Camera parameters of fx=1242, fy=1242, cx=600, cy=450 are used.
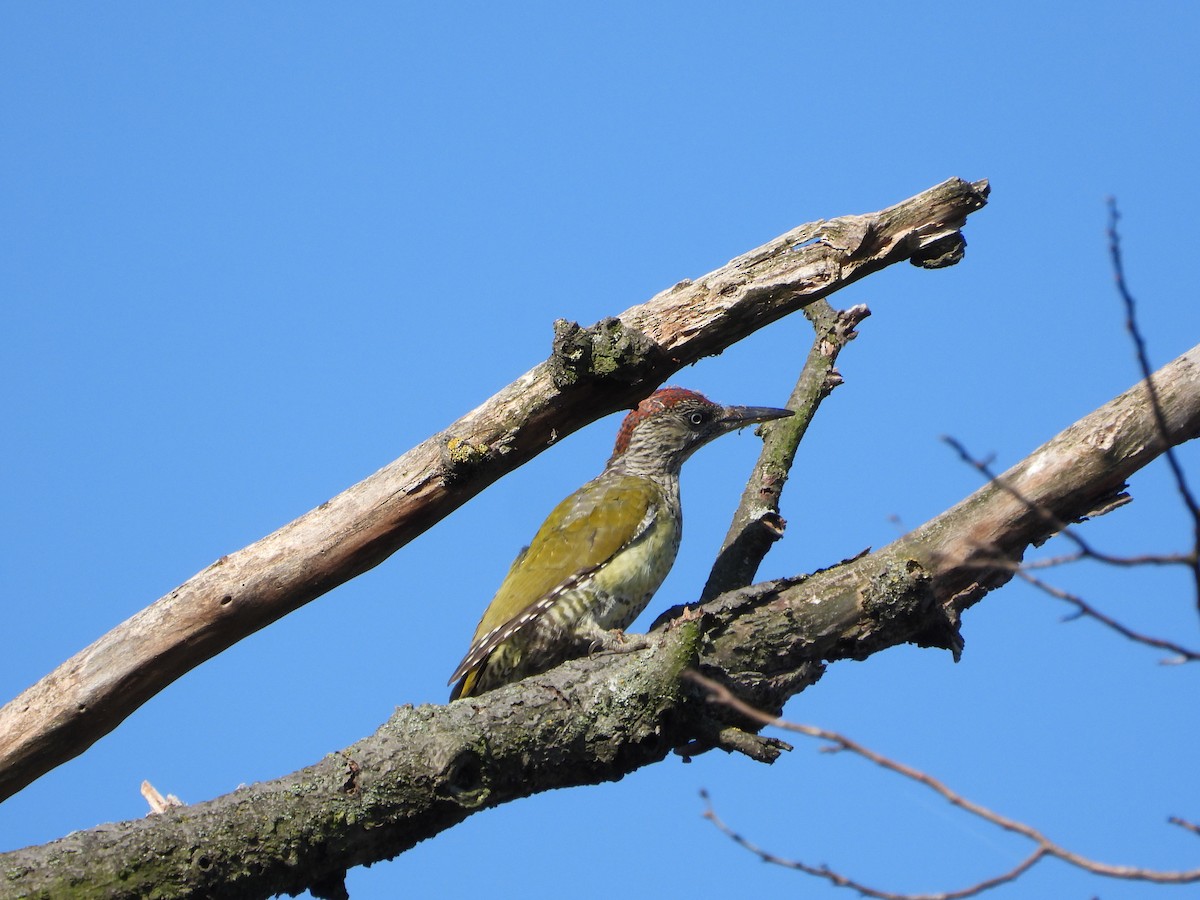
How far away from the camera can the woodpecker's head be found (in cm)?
704

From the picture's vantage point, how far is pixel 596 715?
4.39 m

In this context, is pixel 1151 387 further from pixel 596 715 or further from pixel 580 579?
pixel 580 579

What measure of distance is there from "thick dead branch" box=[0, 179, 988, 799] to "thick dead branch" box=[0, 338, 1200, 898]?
2.79ft

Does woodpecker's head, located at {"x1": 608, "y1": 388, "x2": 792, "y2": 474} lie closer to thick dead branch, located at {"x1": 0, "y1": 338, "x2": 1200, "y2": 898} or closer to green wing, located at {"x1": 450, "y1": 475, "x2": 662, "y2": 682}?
green wing, located at {"x1": 450, "y1": 475, "x2": 662, "y2": 682}

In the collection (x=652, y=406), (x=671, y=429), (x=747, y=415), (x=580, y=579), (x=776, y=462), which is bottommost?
(x=580, y=579)

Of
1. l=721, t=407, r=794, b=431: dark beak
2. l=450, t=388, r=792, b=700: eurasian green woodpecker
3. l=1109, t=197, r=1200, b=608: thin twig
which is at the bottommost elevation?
l=1109, t=197, r=1200, b=608: thin twig

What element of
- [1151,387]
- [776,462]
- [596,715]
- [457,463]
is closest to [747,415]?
[776,462]

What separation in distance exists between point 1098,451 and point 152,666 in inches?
146

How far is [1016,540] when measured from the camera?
4.85m

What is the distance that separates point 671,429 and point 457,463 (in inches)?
98.3

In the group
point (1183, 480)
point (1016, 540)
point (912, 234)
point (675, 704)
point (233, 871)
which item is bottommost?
point (1183, 480)

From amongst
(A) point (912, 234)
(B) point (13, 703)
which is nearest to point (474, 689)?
(B) point (13, 703)

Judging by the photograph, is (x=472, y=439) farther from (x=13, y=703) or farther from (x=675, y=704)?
(x=13, y=703)

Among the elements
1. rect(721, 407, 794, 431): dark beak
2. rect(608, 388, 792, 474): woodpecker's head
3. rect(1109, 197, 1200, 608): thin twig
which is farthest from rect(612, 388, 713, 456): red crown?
rect(1109, 197, 1200, 608): thin twig
